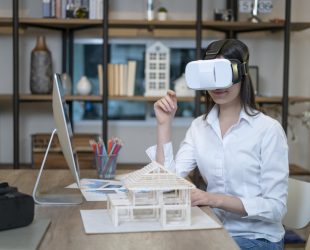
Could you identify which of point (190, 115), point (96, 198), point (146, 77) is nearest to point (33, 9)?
point (146, 77)

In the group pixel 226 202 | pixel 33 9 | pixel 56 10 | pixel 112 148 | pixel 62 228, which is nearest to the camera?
pixel 62 228

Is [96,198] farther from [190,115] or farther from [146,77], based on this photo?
[190,115]

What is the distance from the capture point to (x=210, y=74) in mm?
1497

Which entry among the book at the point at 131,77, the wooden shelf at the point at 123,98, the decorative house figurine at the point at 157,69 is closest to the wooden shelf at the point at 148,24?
the decorative house figurine at the point at 157,69

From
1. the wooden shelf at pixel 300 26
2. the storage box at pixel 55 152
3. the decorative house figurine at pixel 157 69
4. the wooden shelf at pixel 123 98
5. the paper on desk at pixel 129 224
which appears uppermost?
the wooden shelf at pixel 300 26

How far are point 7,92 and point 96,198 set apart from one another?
2.42 metres

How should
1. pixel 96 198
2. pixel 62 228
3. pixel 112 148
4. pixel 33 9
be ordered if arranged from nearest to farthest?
pixel 62 228
pixel 96 198
pixel 112 148
pixel 33 9

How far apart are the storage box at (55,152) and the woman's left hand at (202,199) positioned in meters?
2.10

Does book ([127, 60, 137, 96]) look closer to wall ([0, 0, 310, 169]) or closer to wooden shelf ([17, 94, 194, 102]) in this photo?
wooden shelf ([17, 94, 194, 102])

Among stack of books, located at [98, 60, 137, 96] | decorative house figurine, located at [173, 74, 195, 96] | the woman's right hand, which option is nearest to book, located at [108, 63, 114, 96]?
stack of books, located at [98, 60, 137, 96]

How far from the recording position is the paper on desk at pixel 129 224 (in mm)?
1320

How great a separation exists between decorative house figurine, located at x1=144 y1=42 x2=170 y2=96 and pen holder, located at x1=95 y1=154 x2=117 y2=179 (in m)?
1.64

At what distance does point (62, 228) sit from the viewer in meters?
1.38

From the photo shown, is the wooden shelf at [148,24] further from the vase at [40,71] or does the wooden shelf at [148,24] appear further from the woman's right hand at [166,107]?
the woman's right hand at [166,107]
